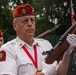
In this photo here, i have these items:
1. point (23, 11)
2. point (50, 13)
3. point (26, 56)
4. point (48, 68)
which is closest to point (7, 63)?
point (26, 56)

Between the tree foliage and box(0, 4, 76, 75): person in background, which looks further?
the tree foliage

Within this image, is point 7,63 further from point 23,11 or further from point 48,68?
point 23,11

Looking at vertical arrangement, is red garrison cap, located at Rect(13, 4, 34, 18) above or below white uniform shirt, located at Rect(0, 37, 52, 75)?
above

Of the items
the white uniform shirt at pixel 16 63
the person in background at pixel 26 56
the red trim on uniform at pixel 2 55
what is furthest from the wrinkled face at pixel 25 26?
the red trim on uniform at pixel 2 55

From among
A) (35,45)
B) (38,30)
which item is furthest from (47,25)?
(35,45)

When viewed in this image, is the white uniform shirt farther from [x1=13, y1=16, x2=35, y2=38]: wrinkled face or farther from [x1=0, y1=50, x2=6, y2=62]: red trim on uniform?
[x1=13, y1=16, x2=35, y2=38]: wrinkled face

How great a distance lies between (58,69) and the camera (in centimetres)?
395

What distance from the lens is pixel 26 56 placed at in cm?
388

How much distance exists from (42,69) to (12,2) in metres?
32.0

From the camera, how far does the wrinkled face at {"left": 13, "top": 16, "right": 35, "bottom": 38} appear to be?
395cm

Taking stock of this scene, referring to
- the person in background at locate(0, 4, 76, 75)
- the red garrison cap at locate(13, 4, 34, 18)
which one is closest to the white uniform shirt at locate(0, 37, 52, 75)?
the person in background at locate(0, 4, 76, 75)

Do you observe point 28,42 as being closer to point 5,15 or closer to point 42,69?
point 42,69

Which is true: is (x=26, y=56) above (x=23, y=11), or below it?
below

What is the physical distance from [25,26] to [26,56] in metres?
0.37
